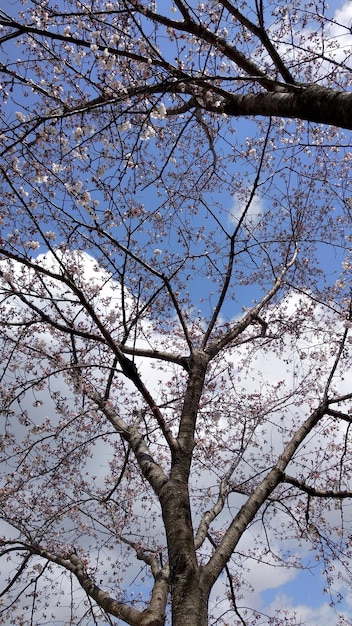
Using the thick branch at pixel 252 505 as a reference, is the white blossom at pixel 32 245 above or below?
above

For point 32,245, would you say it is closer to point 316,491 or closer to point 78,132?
point 78,132

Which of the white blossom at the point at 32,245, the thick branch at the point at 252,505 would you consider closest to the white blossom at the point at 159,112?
the white blossom at the point at 32,245

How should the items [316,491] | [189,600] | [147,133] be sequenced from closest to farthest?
1. [189,600]
2. [147,133]
3. [316,491]

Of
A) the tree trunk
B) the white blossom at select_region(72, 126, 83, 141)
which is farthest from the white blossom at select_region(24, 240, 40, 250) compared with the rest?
the tree trunk

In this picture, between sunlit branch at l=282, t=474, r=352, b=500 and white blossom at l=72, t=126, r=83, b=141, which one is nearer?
white blossom at l=72, t=126, r=83, b=141

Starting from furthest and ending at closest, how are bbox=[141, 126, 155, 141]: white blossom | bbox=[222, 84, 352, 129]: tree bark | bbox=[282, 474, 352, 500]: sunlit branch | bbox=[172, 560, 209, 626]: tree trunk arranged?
bbox=[282, 474, 352, 500]: sunlit branch < bbox=[141, 126, 155, 141]: white blossom < bbox=[172, 560, 209, 626]: tree trunk < bbox=[222, 84, 352, 129]: tree bark

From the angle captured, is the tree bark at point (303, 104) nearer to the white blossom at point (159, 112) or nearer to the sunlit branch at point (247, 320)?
the white blossom at point (159, 112)

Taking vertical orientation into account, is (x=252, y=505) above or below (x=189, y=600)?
above

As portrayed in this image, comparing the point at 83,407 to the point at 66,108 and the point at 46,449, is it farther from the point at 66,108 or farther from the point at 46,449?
the point at 66,108

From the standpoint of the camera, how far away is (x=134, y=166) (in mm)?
4012

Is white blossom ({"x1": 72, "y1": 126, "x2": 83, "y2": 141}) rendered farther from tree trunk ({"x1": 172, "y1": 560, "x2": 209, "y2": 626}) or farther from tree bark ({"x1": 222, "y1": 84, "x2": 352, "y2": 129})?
tree trunk ({"x1": 172, "y1": 560, "x2": 209, "y2": 626})

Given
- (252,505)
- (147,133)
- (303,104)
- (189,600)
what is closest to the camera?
(303,104)

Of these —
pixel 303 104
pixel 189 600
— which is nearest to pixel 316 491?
pixel 189 600

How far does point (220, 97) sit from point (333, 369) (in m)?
3.79
